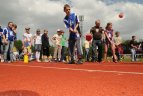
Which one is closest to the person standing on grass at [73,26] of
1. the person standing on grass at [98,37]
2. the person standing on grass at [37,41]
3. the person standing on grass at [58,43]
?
the person standing on grass at [98,37]

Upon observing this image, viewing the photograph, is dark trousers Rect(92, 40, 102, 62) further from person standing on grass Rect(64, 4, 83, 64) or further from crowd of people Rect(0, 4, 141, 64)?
person standing on grass Rect(64, 4, 83, 64)

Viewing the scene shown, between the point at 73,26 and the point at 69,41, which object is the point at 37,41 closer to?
the point at 69,41

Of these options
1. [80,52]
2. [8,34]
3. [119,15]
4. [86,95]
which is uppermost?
[119,15]

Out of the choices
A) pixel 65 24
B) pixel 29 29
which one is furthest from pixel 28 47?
pixel 65 24

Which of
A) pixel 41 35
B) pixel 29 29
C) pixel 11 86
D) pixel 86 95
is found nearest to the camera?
pixel 86 95

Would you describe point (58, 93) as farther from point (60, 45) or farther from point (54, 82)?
point (60, 45)

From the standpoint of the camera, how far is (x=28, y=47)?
56.0 feet

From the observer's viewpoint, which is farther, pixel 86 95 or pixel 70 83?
pixel 70 83

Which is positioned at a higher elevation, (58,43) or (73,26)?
(73,26)

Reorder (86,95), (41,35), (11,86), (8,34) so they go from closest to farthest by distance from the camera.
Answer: (86,95) < (11,86) < (8,34) < (41,35)

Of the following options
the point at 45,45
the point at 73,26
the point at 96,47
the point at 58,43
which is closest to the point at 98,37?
the point at 96,47

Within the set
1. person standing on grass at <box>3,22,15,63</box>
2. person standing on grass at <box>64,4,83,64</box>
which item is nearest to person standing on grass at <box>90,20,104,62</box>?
person standing on grass at <box>64,4,83,64</box>

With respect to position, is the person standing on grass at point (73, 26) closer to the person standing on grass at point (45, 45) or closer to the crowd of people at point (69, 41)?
the crowd of people at point (69, 41)

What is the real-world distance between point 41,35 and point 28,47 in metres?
1.10
